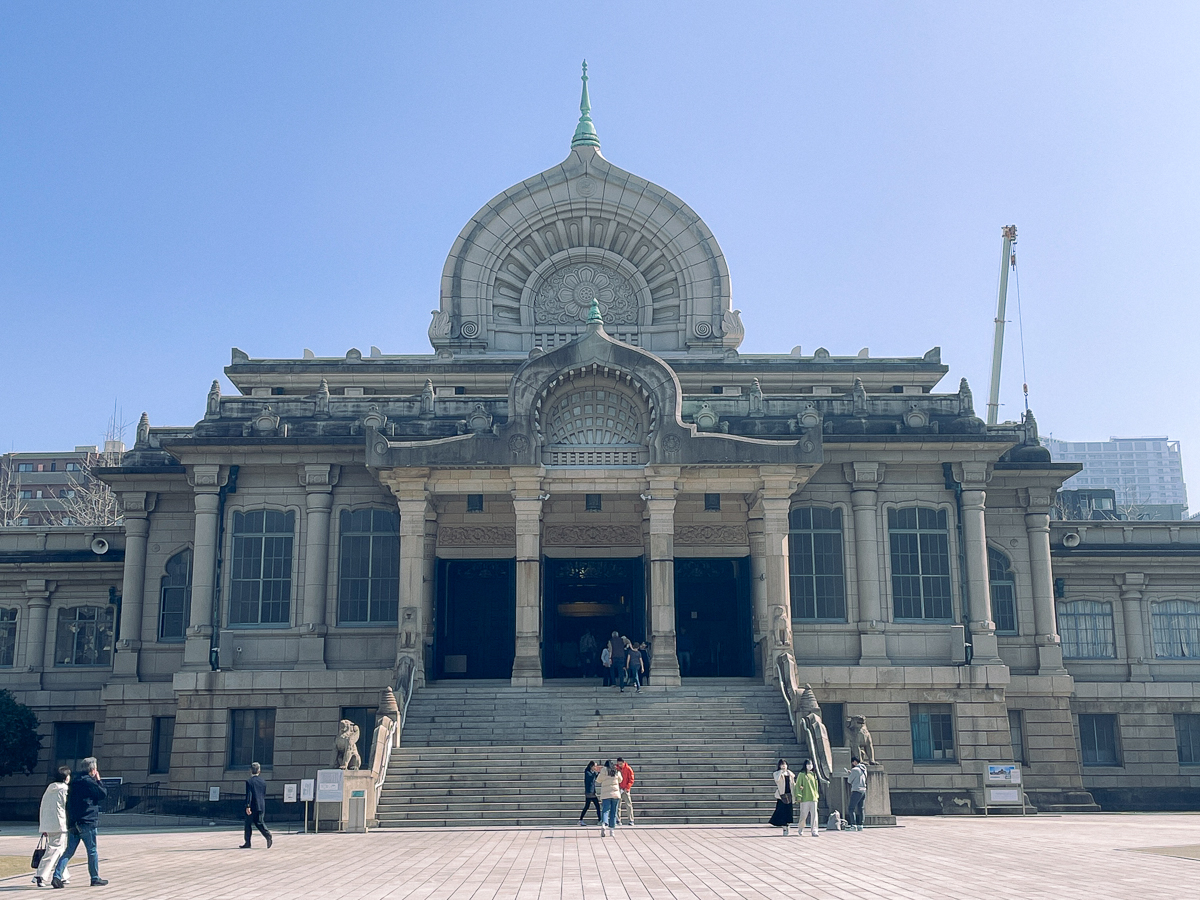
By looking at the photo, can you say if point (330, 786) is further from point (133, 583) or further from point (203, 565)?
point (133, 583)

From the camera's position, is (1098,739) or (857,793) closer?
(857,793)

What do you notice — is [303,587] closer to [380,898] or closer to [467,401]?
[467,401]

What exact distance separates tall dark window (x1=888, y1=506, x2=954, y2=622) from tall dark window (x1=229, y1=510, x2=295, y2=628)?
1880cm

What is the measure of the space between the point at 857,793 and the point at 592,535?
1480 centimetres

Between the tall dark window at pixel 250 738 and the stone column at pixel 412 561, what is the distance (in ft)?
16.6

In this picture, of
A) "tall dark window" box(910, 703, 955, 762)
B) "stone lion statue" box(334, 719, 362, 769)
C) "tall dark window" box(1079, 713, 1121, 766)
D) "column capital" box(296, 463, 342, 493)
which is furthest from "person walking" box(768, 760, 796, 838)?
"tall dark window" box(1079, 713, 1121, 766)

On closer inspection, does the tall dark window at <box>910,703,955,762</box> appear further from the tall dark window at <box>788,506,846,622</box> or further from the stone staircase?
the stone staircase

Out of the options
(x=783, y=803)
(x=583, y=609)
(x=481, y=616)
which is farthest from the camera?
(x=583, y=609)

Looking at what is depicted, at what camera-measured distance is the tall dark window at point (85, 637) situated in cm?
4206

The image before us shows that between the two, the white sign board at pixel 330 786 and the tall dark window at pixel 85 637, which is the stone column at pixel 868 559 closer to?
the white sign board at pixel 330 786

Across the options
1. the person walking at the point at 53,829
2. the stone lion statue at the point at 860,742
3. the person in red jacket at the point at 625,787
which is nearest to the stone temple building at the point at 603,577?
the stone lion statue at the point at 860,742

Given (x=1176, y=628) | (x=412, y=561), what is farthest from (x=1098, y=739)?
(x=412, y=561)

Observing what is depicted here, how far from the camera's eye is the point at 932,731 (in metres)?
35.9

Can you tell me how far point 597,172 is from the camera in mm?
44719
